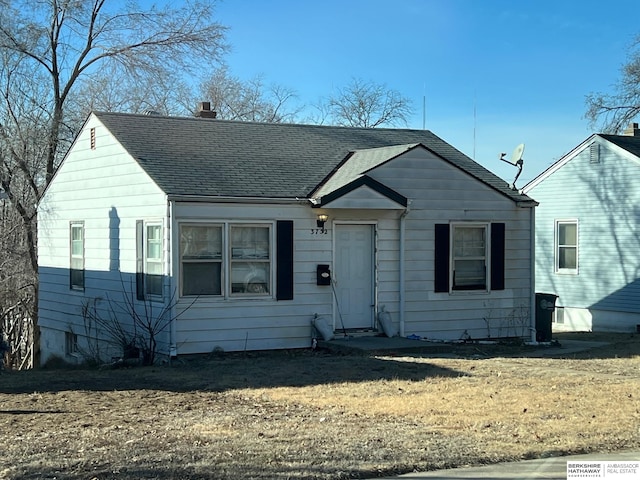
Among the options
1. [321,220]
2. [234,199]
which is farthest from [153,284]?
[321,220]

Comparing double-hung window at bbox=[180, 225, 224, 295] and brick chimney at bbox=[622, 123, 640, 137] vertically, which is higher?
brick chimney at bbox=[622, 123, 640, 137]

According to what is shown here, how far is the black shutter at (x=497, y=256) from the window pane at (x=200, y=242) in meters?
5.88

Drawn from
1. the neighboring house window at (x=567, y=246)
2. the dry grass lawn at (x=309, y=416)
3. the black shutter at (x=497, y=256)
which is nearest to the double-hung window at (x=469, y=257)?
the black shutter at (x=497, y=256)

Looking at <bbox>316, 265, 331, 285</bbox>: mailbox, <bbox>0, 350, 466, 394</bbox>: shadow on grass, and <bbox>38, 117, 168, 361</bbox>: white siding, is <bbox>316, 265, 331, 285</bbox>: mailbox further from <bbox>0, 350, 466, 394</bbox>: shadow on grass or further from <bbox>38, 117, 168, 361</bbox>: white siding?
<bbox>38, 117, 168, 361</bbox>: white siding

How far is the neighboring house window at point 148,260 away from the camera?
51.8 ft

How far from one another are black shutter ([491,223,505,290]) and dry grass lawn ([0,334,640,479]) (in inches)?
133

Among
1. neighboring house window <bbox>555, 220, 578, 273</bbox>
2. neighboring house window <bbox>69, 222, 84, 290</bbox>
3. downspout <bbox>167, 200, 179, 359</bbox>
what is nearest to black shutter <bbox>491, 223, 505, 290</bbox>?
downspout <bbox>167, 200, 179, 359</bbox>

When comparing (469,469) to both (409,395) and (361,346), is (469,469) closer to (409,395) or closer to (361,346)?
(409,395)

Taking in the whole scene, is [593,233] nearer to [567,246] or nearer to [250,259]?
[567,246]

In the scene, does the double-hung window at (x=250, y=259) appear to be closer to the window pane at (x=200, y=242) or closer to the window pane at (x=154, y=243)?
the window pane at (x=200, y=242)

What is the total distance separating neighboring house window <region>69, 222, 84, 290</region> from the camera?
1916 centimetres

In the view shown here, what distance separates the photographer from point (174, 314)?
15242 millimetres

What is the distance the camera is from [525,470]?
7578mm

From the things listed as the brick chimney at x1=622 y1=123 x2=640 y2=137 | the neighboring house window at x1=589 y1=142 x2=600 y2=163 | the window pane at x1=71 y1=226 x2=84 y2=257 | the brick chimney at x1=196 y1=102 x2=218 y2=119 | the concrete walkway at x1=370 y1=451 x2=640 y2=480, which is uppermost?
the brick chimney at x1=622 y1=123 x2=640 y2=137
